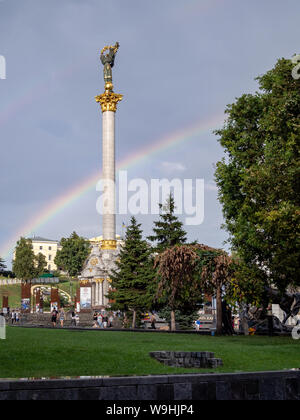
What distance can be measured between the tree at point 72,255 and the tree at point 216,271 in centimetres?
11169

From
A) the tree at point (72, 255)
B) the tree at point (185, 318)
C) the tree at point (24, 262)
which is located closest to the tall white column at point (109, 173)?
the tree at point (185, 318)

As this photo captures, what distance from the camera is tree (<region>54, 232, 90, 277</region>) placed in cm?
14438

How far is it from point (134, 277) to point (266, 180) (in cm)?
2643

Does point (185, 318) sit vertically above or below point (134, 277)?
below

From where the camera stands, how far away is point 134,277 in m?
51.9

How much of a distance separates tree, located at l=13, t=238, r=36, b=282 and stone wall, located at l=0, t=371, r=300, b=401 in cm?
10644

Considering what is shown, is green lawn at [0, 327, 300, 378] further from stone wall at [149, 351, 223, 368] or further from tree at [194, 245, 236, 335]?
tree at [194, 245, 236, 335]

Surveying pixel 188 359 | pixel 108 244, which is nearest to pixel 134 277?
pixel 108 244

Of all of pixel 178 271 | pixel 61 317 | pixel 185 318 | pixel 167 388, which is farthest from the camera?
pixel 185 318

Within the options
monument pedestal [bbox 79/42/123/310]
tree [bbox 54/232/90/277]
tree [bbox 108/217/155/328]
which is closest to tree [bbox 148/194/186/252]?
tree [bbox 108/217/155/328]

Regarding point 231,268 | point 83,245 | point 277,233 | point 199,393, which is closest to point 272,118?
point 277,233

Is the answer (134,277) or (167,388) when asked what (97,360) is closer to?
(167,388)

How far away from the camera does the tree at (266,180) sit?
2705 centimetres
